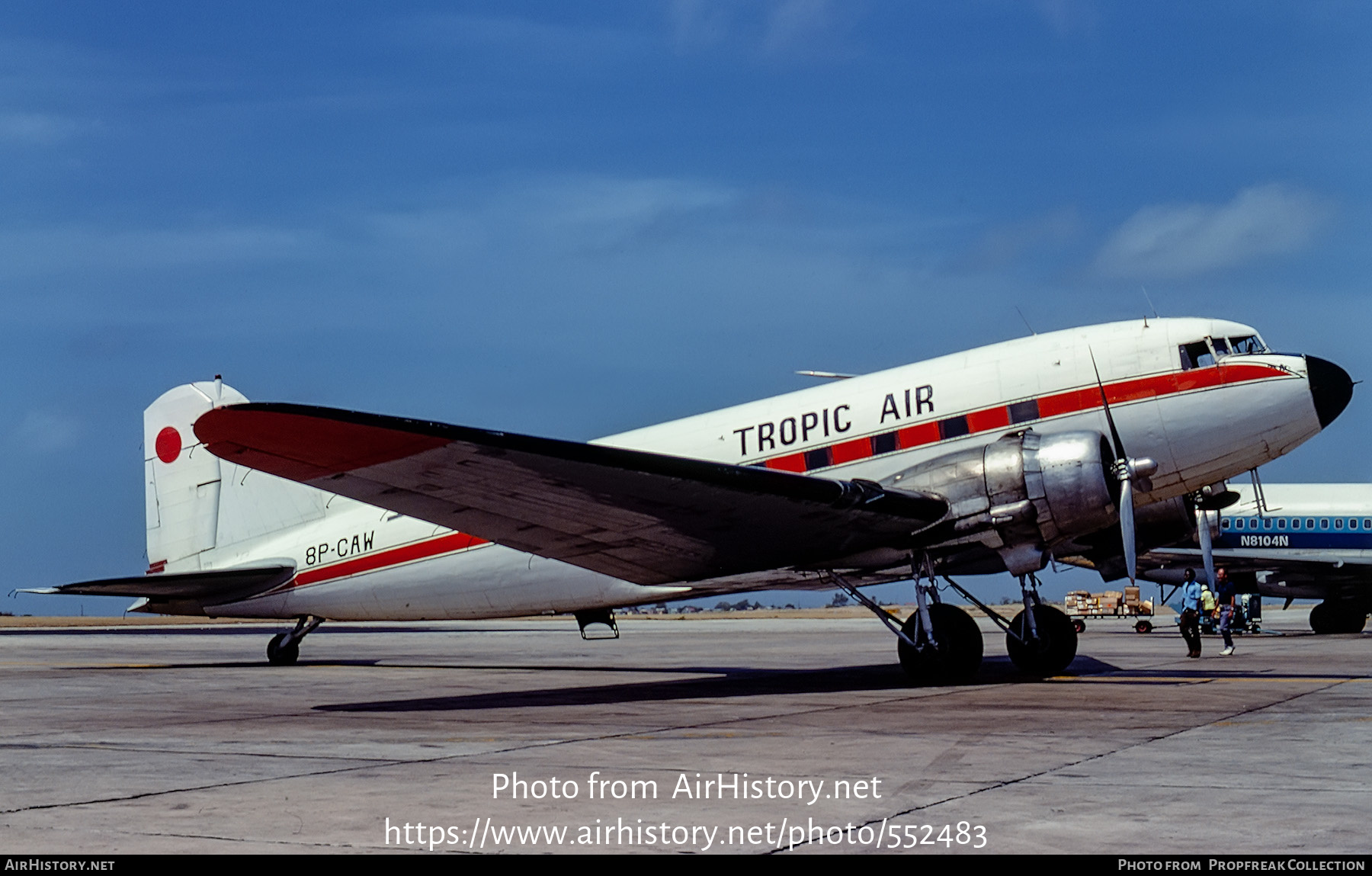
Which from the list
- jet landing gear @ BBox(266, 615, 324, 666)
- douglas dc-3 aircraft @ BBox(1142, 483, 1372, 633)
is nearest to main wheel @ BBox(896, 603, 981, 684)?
jet landing gear @ BBox(266, 615, 324, 666)

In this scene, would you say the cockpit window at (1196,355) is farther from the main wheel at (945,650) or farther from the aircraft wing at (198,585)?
the aircraft wing at (198,585)

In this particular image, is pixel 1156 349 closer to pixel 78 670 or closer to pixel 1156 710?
pixel 1156 710

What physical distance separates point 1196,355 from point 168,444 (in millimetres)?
18636

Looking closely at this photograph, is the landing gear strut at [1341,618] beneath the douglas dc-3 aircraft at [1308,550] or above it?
beneath

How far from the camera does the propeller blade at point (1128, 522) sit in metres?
15.8

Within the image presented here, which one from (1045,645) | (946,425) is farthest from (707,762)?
(1045,645)

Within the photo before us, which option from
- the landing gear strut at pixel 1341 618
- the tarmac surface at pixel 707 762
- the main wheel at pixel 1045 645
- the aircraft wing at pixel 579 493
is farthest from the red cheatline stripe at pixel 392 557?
the landing gear strut at pixel 1341 618

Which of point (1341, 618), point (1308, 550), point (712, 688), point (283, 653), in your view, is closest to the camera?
point (712, 688)

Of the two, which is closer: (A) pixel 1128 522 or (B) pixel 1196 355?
(A) pixel 1128 522

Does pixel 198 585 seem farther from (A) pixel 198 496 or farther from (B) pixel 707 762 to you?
(B) pixel 707 762

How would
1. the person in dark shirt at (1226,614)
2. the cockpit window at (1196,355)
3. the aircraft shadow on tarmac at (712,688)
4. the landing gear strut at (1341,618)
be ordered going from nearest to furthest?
the aircraft shadow on tarmac at (712,688) < the cockpit window at (1196,355) < the person in dark shirt at (1226,614) < the landing gear strut at (1341,618)

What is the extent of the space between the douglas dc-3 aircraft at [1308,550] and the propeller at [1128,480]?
26.1 m

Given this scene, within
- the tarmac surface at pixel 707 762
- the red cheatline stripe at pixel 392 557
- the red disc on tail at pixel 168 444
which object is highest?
the red disc on tail at pixel 168 444

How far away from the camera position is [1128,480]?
52.5ft
